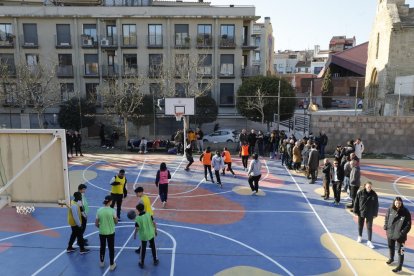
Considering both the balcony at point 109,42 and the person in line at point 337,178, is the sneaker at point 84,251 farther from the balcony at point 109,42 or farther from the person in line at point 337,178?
the balcony at point 109,42

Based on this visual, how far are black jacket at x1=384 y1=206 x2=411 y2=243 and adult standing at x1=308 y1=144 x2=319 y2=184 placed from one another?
253 inches

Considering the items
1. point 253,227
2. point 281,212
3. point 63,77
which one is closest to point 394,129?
point 281,212

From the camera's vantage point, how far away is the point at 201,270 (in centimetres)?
840

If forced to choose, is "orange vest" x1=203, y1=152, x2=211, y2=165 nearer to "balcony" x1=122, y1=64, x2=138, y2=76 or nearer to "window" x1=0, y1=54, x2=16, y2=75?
"balcony" x1=122, y1=64, x2=138, y2=76

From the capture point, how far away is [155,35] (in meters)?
34.2

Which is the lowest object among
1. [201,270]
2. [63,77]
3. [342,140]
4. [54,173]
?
[201,270]

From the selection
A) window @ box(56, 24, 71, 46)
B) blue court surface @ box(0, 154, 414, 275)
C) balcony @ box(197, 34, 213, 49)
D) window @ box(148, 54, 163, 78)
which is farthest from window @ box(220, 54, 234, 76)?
blue court surface @ box(0, 154, 414, 275)

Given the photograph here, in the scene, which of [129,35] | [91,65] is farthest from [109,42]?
[91,65]

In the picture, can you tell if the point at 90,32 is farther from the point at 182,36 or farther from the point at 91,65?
the point at 182,36

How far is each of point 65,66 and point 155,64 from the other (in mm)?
8858

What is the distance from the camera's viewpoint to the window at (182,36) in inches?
1341

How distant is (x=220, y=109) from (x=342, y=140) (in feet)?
49.5

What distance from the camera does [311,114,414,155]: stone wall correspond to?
22.2 meters

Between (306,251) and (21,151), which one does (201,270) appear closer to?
(306,251)
